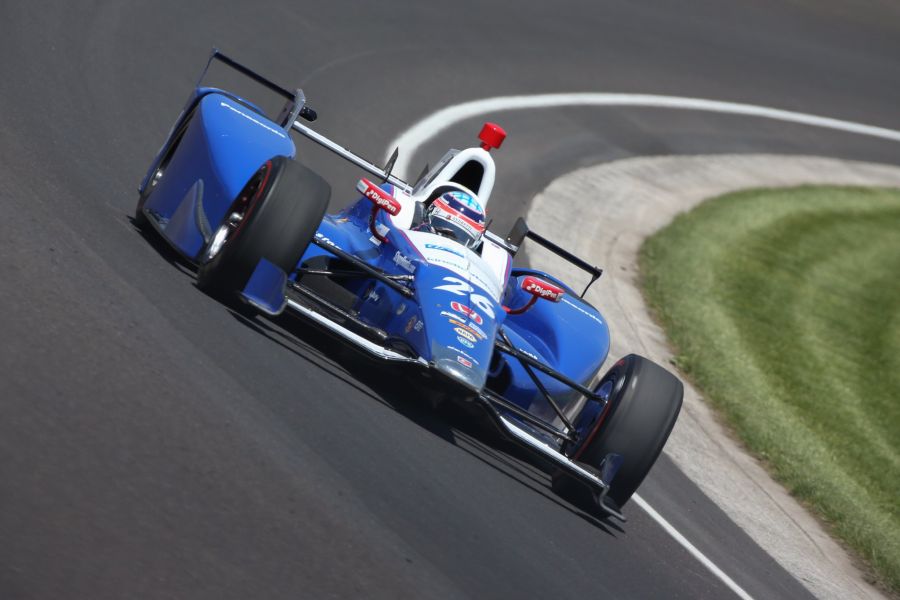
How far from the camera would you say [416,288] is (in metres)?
8.38

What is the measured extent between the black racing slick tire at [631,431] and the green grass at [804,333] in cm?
274

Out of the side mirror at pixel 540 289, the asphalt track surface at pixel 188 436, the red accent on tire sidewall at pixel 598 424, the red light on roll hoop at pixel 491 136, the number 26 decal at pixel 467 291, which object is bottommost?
the asphalt track surface at pixel 188 436

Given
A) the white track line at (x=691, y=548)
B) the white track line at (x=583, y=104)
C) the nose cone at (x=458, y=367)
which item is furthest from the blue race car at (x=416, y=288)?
the white track line at (x=583, y=104)

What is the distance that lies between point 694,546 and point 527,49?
13.4 metres

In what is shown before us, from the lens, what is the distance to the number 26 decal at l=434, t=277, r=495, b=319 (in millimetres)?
8383

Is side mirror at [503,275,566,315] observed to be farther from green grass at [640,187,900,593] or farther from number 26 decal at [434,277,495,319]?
green grass at [640,187,900,593]

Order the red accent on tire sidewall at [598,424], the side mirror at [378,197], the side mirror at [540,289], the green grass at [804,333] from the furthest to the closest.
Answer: the green grass at [804,333] → the side mirror at [540,289] → the side mirror at [378,197] → the red accent on tire sidewall at [598,424]

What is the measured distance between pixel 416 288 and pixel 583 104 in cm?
1285

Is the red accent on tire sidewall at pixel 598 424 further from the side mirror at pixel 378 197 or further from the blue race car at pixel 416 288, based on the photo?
the side mirror at pixel 378 197

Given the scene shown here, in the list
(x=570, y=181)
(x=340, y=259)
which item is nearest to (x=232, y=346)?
(x=340, y=259)

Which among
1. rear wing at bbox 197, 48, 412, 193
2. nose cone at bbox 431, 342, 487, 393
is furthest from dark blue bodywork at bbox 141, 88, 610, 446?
rear wing at bbox 197, 48, 412, 193

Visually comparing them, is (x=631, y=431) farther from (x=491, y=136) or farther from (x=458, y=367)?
(x=491, y=136)

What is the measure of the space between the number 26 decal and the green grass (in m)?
3.86

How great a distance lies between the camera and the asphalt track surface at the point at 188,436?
17.5ft
